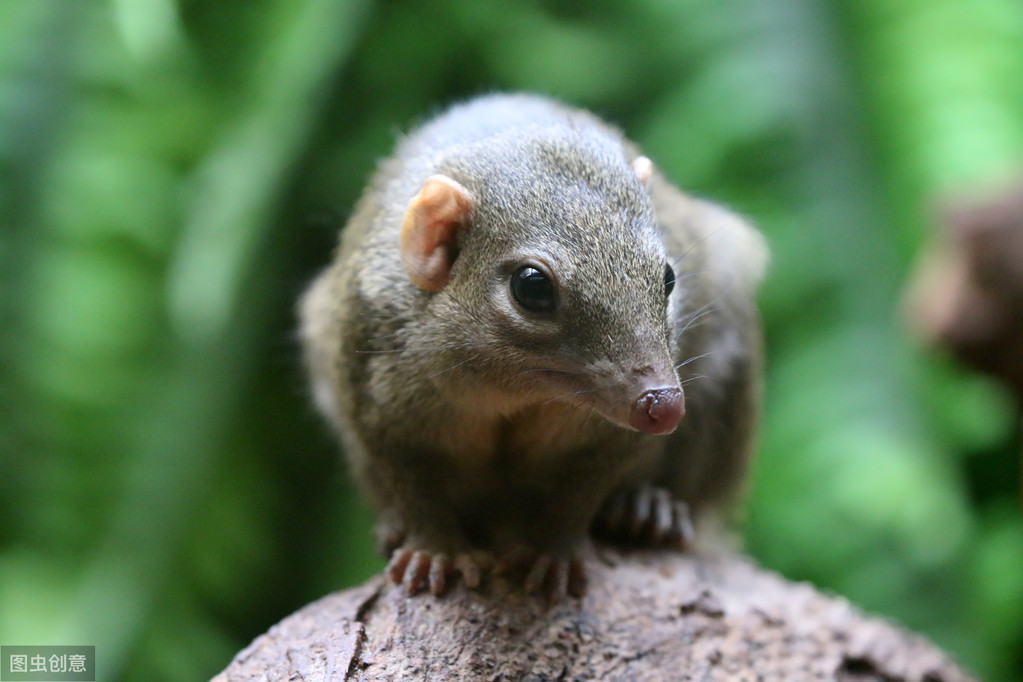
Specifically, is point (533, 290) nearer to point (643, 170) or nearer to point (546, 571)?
point (643, 170)

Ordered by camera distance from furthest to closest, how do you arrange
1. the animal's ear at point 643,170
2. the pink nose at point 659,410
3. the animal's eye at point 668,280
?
the animal's ear at point 643,170 → the animal's eye at point 668,280 → the pink nose at point 659,410

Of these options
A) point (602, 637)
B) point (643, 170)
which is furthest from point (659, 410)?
point (643, 170)

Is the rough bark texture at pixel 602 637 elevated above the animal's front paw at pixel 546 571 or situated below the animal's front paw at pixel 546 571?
below

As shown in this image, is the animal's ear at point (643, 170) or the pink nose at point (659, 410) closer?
the pink nose at point (659, 410)

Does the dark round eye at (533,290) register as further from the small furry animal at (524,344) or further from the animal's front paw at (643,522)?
the animal's front paw at (643,522)

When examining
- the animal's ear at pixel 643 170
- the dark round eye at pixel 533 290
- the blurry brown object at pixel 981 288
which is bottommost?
the dark round eye at pixel 533 290

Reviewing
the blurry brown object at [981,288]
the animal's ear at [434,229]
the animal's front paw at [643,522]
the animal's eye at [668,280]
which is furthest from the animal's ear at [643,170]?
the blurry brown object at [981,288]

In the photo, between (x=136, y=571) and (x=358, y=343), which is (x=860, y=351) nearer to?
(x=358, y=343)

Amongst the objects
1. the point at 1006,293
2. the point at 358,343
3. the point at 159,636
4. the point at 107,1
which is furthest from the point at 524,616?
the point at 107,1
